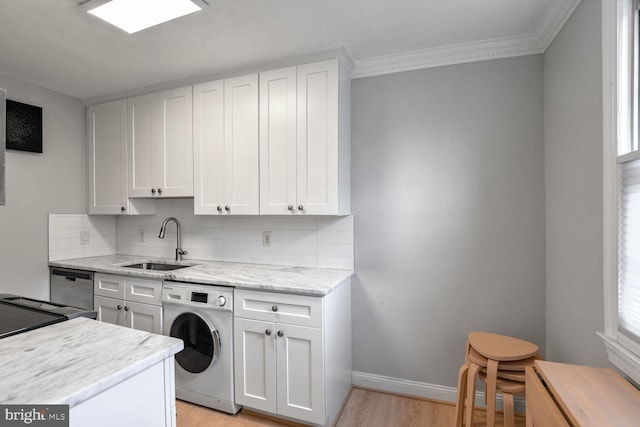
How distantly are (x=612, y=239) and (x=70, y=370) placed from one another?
189 centimetres

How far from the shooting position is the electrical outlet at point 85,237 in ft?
9.96

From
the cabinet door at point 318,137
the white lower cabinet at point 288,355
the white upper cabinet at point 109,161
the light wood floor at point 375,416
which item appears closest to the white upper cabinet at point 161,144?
the white upper cabinet at point 109,161

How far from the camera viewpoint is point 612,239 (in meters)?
1.23

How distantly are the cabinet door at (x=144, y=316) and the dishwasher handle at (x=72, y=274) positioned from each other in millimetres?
537

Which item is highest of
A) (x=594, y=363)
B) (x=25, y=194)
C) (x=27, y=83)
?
(x=27, y=83)

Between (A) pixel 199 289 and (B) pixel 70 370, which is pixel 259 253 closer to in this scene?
(A) pixel 199 289

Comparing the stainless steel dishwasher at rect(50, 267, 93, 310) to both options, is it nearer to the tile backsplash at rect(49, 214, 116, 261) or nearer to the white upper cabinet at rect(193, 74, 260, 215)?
the tile backsplash at rect(49, 214, 116, 261)

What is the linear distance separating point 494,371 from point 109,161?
136 inches

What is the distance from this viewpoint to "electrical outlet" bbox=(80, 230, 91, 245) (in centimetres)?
304

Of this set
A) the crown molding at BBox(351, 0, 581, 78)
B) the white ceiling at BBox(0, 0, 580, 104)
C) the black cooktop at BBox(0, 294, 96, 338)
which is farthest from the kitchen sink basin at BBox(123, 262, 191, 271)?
the crown molding at BBox(351, 0, 581, 78)

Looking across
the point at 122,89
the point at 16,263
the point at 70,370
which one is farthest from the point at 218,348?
the point at 122,89

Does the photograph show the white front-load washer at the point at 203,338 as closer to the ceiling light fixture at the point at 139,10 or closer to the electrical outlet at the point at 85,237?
the electrical outlet at the point at 85,237

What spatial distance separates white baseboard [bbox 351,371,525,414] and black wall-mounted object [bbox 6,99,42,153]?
329 cm

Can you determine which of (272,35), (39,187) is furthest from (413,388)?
(39,187)
